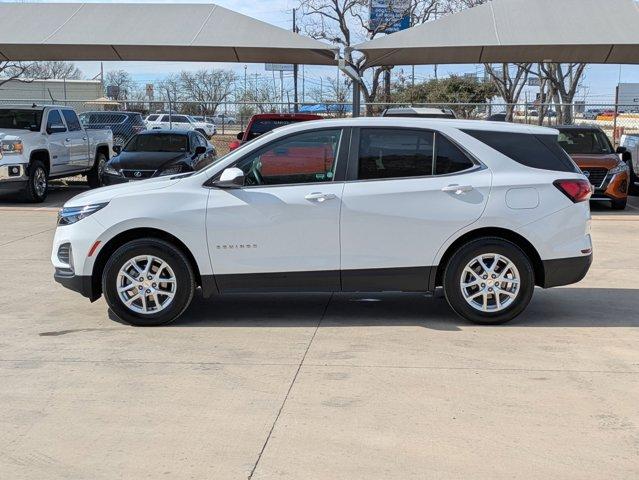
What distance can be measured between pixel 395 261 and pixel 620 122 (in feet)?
113

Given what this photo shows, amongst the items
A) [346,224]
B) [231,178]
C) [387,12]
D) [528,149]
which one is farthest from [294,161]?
[387,12]

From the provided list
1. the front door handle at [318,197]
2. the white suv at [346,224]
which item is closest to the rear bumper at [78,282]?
the white suv at [346,224]

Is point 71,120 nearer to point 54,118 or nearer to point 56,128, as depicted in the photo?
point 54,118

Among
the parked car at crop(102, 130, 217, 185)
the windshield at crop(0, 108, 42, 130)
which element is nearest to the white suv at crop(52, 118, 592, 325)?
the parked car at crop(102, 130, 217, 185)

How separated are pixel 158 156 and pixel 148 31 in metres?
2.87

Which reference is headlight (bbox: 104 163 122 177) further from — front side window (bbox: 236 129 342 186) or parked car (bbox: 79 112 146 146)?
parked car (bbox: 79 112 146 146)

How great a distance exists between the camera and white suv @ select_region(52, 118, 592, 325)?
21.9 feet

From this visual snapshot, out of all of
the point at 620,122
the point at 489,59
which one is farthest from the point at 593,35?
the point at 620,122

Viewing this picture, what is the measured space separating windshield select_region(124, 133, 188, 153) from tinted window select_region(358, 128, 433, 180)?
32.9ft

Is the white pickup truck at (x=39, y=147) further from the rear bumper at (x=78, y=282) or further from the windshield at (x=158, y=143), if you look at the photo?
the rear bumper at (x=78, y=282)

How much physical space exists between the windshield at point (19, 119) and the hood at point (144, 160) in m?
2.14

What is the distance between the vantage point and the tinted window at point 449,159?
22.5 feet

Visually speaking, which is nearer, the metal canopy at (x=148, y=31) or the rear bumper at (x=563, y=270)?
the rear bumper at (x=563, y=270)

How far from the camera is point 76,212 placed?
22.6ft
